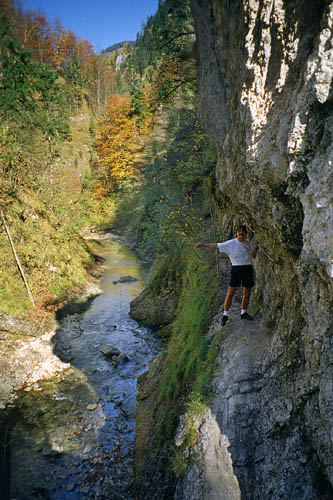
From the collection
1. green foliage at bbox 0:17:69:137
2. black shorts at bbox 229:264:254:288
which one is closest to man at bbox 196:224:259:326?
black shorts at bbox 229:264:254:288

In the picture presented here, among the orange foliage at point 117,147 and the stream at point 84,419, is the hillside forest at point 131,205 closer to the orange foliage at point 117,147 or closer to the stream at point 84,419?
the orange foliage at point 117,147

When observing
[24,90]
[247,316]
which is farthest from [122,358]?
[24,90]

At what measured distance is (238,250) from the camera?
5902mm

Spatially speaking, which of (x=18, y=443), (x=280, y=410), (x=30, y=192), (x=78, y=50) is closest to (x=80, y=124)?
(x=78, y=50)

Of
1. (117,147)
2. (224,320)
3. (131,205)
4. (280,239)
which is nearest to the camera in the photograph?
(280,239)

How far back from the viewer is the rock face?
300cm

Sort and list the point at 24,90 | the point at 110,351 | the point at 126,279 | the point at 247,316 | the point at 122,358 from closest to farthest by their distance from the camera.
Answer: the point at 247,316 → the point at 122,358 → the point at 110,351 → the point at 126,279 → the point at 24,90

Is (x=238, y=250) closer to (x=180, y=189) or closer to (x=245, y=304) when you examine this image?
(x=245, y=304)

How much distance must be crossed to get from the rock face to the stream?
3260 millimetres

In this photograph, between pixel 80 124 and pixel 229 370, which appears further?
pixel 80 124

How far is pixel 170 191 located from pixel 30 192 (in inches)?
350

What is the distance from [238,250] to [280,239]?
2007 mm

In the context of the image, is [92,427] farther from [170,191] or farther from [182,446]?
[170,191]

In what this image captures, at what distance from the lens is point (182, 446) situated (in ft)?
15.9
